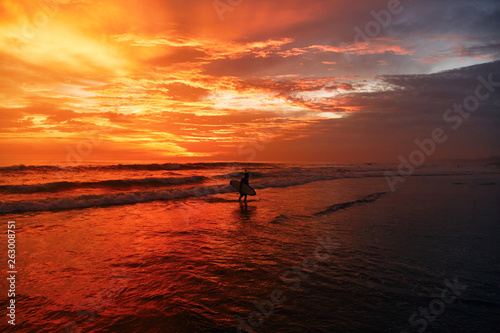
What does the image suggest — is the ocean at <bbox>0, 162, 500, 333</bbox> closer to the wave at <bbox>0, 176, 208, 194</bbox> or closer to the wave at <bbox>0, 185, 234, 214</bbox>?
the wave at <bbox>0, 185, 234, 214</bbox>

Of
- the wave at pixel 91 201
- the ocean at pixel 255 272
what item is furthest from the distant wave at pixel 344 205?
the wave at pixel 91 201

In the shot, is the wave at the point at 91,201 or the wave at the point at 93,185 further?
the wave at the point at 93,185

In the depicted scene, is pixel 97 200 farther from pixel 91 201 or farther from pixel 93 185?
pixel 93 185

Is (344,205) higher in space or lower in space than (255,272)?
higher

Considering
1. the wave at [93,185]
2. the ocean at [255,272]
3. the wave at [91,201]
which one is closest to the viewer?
the ocean at [255,272]

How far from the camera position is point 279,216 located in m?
16.0

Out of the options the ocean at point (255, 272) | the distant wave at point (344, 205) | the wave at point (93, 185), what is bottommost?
the ocean at point (255, 272)

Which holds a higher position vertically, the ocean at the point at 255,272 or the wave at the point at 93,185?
the wave at the point at 93,185

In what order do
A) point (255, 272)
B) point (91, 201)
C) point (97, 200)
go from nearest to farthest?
point (255, 272), point (91, 201), point (97, 200)

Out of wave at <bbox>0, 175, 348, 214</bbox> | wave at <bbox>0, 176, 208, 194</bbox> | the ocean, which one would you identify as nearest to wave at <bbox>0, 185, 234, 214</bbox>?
wave at <bbox>0, 175, 348, 214</bbox>

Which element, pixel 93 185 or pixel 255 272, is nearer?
pixel 255 272

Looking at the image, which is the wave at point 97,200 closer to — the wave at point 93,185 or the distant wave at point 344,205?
the wave at point 93,185

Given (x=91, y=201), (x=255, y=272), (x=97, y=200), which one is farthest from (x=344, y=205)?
(x=91, y=201)

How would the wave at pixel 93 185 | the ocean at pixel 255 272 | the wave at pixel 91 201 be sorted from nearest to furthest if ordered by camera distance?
the ocean at pixel 255 272 → the wave at pixel 91 201 → the wave at pixel 93 185
